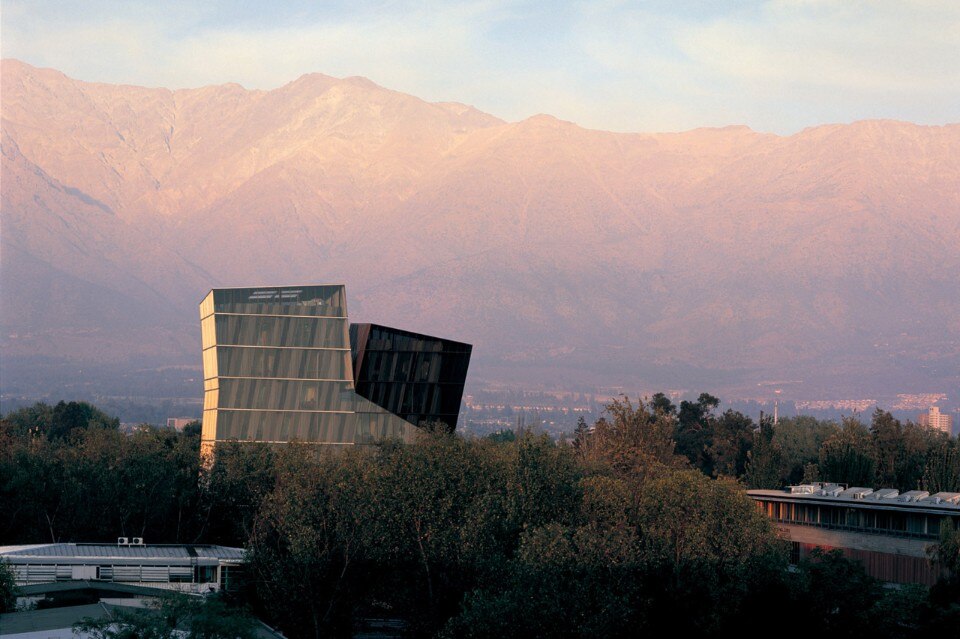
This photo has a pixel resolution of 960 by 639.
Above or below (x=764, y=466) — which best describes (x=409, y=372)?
above

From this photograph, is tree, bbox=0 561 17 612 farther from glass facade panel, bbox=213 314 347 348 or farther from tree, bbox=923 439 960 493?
tree, bbox=923 439 960 493

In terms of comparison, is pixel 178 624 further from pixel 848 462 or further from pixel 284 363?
pixel 848 462

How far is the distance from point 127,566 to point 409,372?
171 feet

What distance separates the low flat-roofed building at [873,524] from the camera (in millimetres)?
102688

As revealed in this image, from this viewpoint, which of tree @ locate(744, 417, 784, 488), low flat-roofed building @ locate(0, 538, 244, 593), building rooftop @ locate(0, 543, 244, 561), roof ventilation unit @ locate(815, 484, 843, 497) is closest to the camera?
low flat-roofed building @ locate(0, 538, 244, 593)

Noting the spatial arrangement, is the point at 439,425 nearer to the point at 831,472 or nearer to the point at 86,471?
the point at 86,471

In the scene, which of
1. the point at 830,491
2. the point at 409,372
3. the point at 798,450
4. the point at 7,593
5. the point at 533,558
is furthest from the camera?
the point at 798,450

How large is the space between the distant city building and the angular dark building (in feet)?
0.50

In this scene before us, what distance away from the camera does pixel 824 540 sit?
11425cm

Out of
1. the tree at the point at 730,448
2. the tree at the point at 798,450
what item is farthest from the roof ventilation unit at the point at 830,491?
the tree at the point at 730,448

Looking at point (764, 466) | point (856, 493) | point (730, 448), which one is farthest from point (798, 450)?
point (856, 493)

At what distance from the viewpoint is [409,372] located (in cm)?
13300

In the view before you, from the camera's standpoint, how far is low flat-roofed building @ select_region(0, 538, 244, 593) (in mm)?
82688

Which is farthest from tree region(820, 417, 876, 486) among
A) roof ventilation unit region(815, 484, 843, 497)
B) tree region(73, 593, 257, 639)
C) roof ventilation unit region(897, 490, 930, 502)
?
tree region(73, 593, 257, 639)
